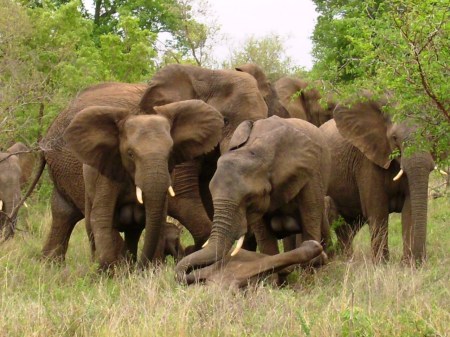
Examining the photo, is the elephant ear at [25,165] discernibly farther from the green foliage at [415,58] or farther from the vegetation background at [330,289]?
the green foliage at [415,58]

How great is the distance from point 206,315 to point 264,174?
1.79 m

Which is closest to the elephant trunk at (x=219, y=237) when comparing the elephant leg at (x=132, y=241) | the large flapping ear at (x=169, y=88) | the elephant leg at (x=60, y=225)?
the elephant leg at (x=132, y=241)

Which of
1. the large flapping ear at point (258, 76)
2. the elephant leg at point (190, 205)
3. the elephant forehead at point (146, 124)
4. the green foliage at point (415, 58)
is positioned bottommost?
the elephant leg at point (190, 205)

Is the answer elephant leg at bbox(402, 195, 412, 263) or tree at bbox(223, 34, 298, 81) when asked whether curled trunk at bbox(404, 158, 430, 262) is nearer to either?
elephant leg at bbox(402, 195, 412, 263)

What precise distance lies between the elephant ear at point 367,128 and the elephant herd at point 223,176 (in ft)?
0.04

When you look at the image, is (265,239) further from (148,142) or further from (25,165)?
(25,165)

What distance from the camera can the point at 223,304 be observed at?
20.4ft

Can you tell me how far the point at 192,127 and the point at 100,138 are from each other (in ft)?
2.69

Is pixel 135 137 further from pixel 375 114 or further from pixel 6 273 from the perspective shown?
pixel 375 114

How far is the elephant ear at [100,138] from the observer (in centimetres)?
861

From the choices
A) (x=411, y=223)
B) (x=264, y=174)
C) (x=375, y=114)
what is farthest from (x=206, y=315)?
(x=375, y=114)

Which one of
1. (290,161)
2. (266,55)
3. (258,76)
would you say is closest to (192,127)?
(290,161)

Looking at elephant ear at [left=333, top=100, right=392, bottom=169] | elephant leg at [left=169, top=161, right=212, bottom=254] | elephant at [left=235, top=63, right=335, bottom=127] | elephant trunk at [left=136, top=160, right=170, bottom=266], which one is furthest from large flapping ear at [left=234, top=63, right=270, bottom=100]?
elephant trunk at [left=136, top=160, right=170, bottom=266]

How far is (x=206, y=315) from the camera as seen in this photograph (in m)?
6.00
